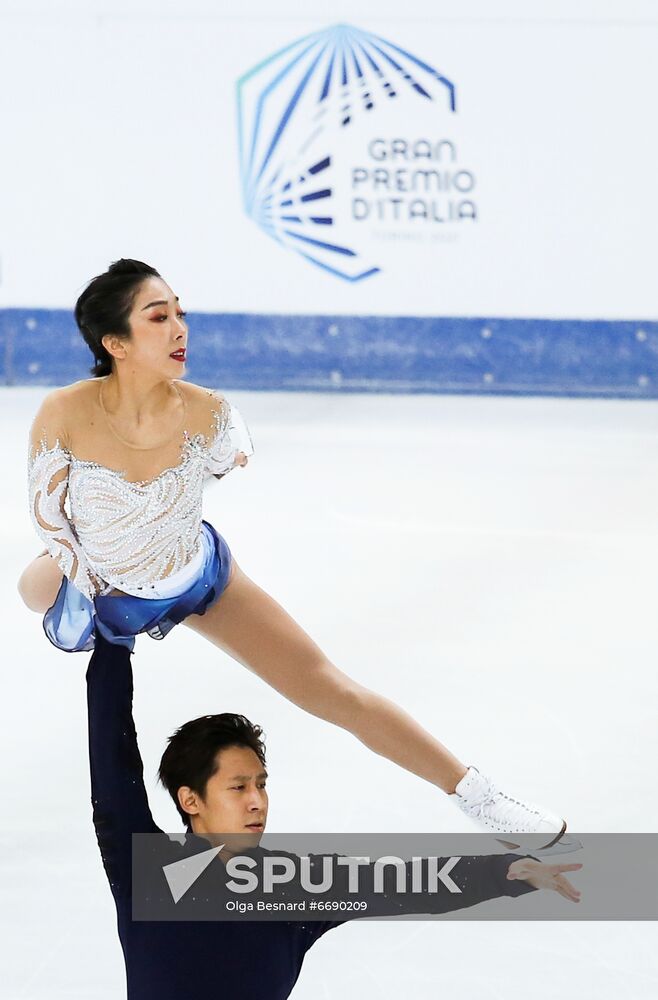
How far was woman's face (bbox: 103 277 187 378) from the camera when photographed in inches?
112

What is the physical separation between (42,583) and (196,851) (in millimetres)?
992

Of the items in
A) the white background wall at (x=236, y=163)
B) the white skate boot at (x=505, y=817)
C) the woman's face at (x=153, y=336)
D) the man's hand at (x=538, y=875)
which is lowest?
the man's hand at (x=538, y=875)

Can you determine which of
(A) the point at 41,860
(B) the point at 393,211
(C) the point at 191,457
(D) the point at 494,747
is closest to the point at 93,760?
(C) the point at 191,457

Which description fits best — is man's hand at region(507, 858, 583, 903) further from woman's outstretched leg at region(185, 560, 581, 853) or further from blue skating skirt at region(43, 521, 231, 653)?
blue skating skirt at region(43, 521, 231, 653)

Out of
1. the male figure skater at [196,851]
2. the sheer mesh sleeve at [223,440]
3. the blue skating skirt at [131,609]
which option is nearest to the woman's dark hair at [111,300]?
the sheer mesh sleeve at [223,440]

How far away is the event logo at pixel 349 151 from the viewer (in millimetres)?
7148

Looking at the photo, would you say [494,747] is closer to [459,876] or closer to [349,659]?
[349,659]

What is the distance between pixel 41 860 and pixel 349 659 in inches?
51.8

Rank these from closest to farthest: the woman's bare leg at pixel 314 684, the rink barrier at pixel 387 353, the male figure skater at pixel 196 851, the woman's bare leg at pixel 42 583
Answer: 1. the male figure skater at pixel 196 851
2. the woman's bare leg at pixel 314 684
3. the woman's bare leg at pixel 42 583
4. the rink barrier at pixel 387 353

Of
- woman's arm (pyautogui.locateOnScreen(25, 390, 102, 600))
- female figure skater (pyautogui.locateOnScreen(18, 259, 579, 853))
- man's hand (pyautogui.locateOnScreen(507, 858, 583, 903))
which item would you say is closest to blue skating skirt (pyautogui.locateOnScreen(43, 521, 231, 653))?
female figure skater (pyautogui.locateOnScreen(18, 259, 579, 853))

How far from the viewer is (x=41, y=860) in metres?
3.29

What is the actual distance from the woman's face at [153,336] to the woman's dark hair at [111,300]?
0.04ft

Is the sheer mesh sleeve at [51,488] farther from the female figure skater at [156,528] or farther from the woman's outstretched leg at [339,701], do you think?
the woman's outstretched leg at [339,701]

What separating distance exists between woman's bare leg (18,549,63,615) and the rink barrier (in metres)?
4.44
